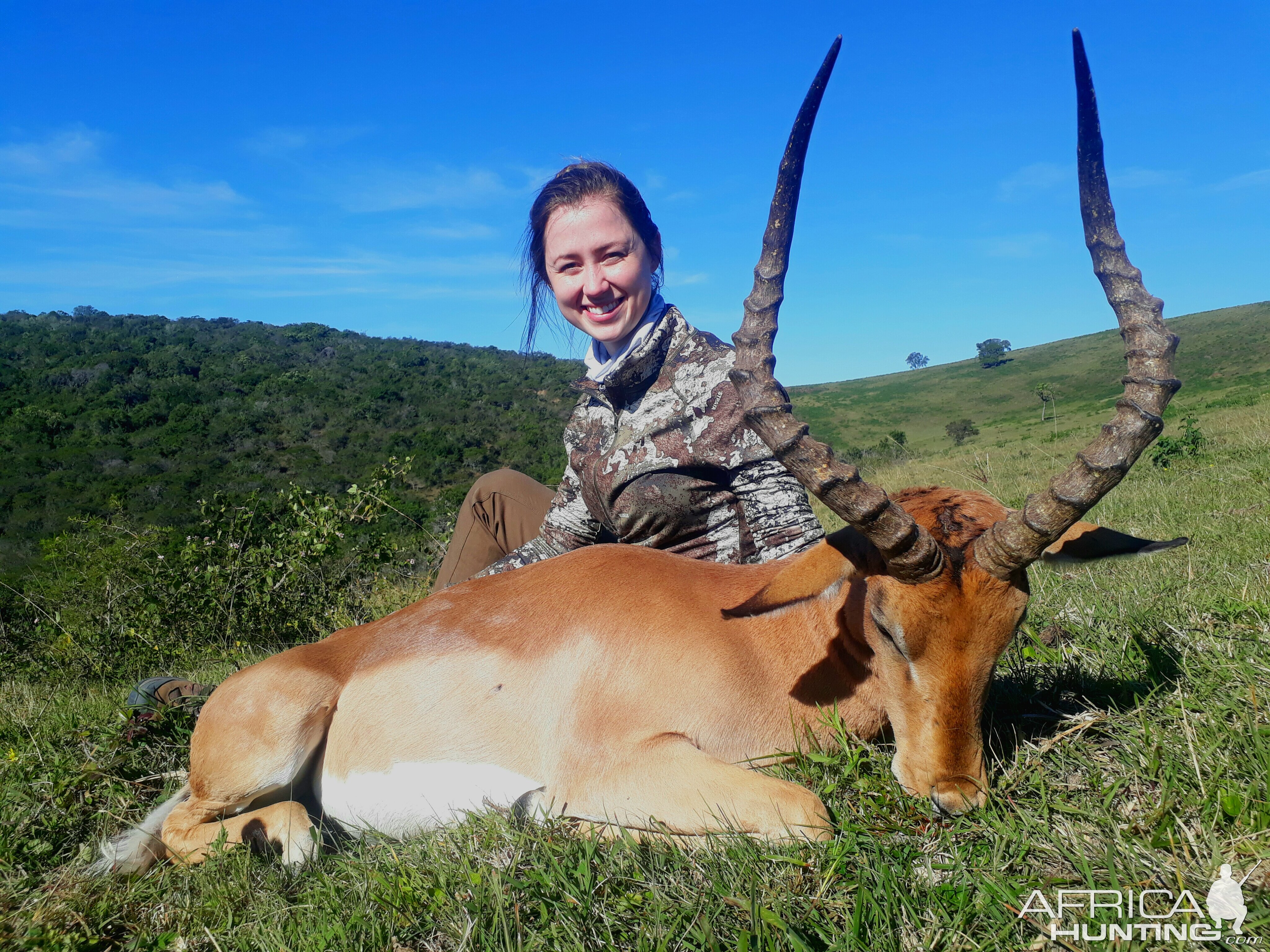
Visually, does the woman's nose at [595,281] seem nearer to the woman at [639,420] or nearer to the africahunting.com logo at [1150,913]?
the woman at [639,420]

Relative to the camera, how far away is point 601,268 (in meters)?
5.38

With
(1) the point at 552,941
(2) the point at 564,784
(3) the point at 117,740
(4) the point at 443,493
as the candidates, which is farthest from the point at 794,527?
(4) the point at 443,493

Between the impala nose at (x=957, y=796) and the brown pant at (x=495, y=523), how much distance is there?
4.26 m

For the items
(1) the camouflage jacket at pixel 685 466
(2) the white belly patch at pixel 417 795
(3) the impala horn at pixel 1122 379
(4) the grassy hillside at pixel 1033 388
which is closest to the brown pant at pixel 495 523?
(1) the camouflage jacket at pixel 685 466

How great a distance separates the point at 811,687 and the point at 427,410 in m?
62.7

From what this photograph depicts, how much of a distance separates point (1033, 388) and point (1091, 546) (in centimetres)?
7457

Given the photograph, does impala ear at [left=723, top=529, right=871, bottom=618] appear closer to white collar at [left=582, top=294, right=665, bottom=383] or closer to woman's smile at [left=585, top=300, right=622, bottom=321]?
white collar at [left=582, top=294, right=665, bottom=383]

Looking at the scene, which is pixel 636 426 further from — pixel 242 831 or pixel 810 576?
pixel 242 831

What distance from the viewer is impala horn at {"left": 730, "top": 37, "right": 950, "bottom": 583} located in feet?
9.61

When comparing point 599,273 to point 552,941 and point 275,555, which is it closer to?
point 552,941


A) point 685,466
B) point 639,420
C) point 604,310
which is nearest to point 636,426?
point 639,420

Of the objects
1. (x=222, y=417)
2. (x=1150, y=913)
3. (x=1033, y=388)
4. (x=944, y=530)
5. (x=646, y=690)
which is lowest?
(x=1150, y=913)

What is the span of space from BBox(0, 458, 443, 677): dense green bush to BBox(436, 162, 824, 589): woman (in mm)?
3753

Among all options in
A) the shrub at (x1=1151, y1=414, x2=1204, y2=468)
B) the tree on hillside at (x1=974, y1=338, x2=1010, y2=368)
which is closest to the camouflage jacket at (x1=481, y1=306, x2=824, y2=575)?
the shrub at (x1=1151, y1=414, x2=1204, y2=468)
